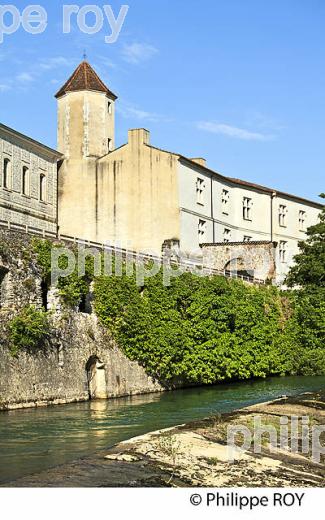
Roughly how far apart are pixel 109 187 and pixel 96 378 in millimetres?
22517

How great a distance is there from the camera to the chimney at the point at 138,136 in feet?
170

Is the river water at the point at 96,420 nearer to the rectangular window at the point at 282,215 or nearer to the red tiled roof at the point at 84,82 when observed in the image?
the red tiled roof at the point at 84,82

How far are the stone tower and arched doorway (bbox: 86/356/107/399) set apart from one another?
68.7ft

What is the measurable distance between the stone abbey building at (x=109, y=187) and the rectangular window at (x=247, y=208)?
6.04m

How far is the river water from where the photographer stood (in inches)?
671

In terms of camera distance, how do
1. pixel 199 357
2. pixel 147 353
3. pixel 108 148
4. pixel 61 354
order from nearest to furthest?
pixel 61 354
pixel 147 353
pixel 199 357
pixel 108 148

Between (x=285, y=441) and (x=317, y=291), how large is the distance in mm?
34951

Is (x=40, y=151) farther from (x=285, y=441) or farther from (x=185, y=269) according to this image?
(x=285, y=441)

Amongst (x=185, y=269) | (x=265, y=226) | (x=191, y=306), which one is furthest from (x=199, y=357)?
(x=265, y=226)

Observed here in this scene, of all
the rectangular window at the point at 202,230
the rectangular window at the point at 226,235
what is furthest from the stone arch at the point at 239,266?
the rectangular window at the point at 226,235

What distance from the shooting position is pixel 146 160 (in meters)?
51.8

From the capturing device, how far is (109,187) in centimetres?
5275

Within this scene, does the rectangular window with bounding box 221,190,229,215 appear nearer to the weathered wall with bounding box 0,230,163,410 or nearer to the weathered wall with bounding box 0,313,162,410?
the weathered wall with bounding box 0,313,162,410

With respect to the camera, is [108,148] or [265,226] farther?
[265,226]
